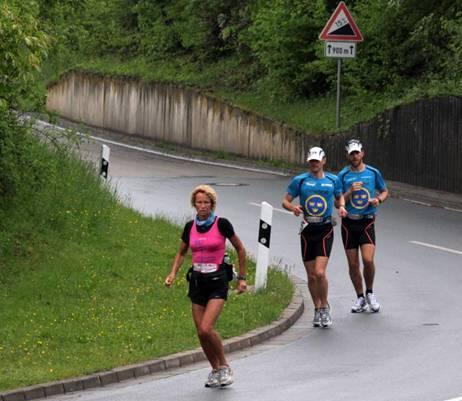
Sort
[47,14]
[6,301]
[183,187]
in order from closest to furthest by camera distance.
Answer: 1. [6,301]
2. [47,14]
3. [183,187]

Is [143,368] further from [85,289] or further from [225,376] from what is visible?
[85,289]

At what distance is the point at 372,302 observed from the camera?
1656 cm

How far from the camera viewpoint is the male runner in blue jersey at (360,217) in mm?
16547

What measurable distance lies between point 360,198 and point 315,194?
103 centimetres

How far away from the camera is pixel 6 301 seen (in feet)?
52.4

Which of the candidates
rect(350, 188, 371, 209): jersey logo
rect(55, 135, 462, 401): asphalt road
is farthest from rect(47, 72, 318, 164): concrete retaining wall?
rect(350, 188, 371, 209): jersey logo

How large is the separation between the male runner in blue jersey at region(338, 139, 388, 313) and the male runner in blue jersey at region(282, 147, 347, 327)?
0.75 meters

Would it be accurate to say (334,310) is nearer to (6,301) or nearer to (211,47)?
(6,301)

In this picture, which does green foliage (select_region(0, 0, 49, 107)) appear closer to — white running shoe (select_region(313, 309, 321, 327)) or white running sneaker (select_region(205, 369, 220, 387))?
white running sneaker (select_region(205, 369, 220, 387))

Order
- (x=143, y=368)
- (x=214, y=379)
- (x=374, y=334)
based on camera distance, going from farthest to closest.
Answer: (x=374, y=334), (x=143, y=368), (x=214, y=379)

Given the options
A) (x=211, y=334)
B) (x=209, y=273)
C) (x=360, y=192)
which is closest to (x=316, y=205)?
(x=360, y=192)

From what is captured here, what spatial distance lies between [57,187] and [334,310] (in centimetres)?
519

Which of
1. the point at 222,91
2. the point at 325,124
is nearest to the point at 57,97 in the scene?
the point at 222,91

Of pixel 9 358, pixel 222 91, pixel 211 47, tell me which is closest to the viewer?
pixel 9 358
